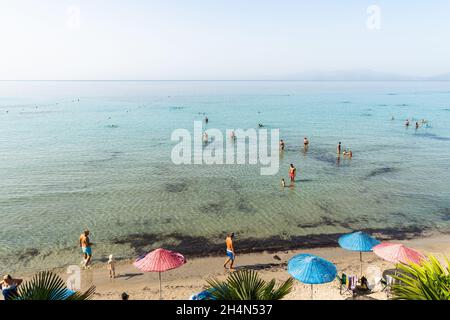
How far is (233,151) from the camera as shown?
40531 millimetres

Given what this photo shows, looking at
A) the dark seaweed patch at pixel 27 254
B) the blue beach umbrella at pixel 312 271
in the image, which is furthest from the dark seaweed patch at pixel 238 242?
the blue beach umbrella at pixel 312 271

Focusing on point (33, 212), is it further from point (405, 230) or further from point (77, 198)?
point (405, 230)

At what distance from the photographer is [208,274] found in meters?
14.9

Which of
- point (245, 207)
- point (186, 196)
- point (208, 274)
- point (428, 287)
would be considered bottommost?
point (208, 274)

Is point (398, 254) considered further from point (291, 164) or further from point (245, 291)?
point (291, 164)

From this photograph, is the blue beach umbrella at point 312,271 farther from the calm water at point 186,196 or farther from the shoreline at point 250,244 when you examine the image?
the calm water at point 186,196

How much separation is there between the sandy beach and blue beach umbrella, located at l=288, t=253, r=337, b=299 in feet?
6.85

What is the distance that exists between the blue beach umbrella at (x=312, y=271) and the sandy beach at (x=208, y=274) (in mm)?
2087

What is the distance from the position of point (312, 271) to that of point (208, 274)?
5.75m

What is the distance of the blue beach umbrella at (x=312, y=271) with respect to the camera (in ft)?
35.1

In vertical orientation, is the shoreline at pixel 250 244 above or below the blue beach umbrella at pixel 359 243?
below

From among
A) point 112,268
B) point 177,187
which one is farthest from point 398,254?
point 177,187

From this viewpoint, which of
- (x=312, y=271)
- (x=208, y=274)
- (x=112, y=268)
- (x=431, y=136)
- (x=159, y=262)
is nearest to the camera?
(x=312, y=271)

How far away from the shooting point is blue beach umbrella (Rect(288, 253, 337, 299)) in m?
10.7
